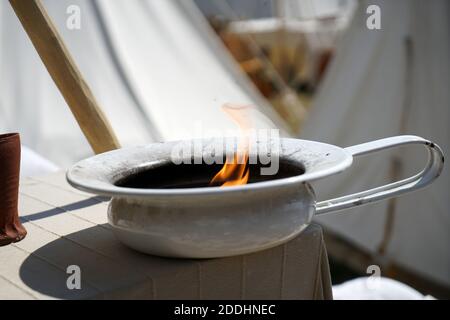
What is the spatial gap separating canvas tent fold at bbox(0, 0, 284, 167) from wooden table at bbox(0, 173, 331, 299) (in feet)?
3.48

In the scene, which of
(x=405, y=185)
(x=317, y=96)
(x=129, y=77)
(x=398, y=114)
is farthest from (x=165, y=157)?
(x=317, y=96)

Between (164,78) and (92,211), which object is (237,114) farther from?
(164,78)

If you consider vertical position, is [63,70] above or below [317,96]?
above

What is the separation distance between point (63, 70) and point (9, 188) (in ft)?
0.98

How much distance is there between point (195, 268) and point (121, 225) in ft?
0.34

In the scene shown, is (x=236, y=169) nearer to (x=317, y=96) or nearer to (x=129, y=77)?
(x=129, y=77)

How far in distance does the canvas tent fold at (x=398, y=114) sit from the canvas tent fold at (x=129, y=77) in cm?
48

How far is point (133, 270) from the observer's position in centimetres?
69

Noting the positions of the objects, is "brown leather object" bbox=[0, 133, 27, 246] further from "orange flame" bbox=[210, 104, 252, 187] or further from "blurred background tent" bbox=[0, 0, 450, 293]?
"blurred background tent" bbox=[0, 0, 450, 293]

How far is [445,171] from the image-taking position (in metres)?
2.17

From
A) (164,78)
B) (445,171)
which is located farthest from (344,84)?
(164,78)

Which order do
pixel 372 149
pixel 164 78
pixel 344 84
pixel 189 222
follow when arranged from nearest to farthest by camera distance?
pixel 189 222 < pixel 372 149 < pixel 164 78 < pixel 344 84

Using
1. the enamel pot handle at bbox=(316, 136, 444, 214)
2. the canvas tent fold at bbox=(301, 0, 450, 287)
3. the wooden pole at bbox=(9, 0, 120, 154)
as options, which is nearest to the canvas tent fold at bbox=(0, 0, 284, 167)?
the canvas tent fold at bbox=(301, 0, 450, 287)

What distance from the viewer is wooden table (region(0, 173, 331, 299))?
67cm
